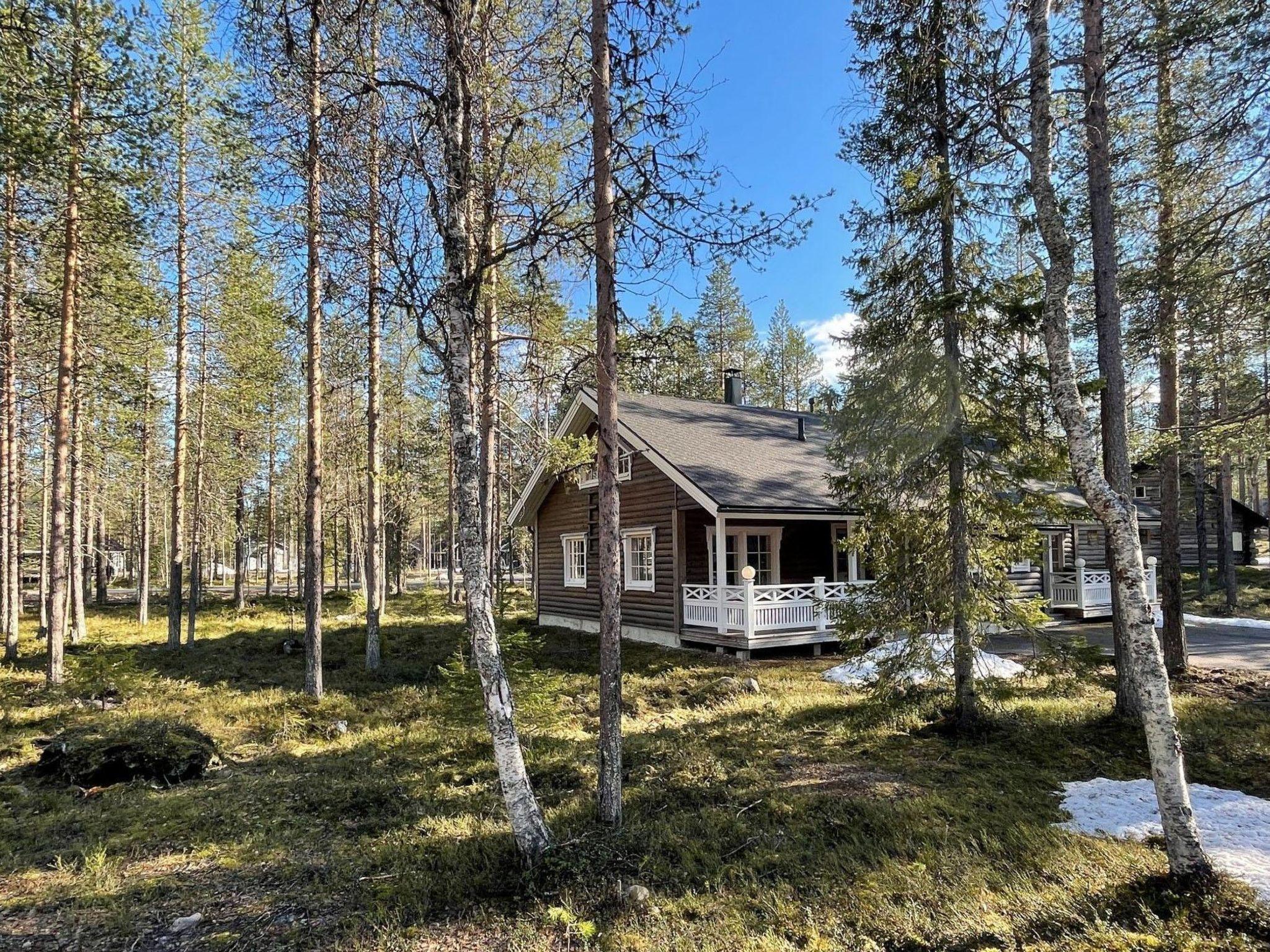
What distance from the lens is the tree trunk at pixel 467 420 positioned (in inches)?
179

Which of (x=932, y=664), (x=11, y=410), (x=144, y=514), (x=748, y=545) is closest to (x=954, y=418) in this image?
(x=932, y=664)

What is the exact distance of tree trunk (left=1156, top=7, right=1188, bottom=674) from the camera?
677 centimetres

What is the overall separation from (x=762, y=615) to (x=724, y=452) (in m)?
4.11

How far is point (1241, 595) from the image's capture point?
74.6ft

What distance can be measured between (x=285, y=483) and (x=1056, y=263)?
104 feet

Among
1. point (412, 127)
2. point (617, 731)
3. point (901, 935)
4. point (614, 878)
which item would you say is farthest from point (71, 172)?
point (901, 935)

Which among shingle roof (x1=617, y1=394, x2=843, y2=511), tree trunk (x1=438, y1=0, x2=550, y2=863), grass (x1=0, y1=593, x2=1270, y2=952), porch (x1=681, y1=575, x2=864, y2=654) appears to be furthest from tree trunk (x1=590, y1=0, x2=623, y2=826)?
porch (x1=681, y1=575, x2=864, y2=654)

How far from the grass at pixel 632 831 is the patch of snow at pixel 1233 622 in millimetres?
9025

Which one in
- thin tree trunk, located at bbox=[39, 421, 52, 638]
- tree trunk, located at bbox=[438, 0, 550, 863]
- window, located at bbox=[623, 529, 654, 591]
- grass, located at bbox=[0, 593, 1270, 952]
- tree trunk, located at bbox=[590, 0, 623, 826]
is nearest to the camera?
grass, located at bbox=[0, 593, 1270, 952]

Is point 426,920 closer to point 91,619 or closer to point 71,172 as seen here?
point 71,172

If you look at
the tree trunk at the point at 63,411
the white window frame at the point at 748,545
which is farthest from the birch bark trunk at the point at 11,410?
the white window frame at the point at 748,545

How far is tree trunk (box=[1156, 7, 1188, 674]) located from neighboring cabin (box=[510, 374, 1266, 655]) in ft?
4.94

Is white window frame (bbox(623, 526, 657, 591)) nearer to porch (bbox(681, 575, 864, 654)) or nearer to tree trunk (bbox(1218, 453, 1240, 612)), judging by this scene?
porch (bbox(681, 575, 864, 654))

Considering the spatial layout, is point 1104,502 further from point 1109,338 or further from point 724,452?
point 724,452
